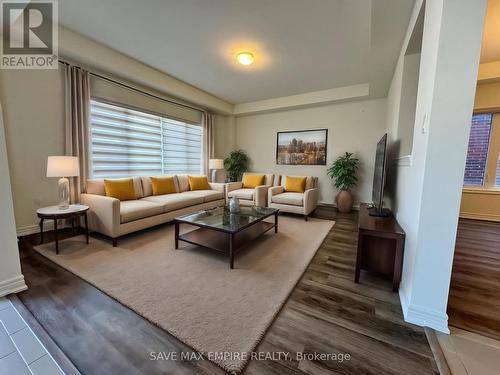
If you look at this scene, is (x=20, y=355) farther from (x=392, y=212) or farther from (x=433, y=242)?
(x=392, y=212)

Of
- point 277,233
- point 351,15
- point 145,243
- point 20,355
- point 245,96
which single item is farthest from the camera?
point 245,96

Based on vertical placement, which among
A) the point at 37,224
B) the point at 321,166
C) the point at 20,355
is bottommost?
the point at 20,355

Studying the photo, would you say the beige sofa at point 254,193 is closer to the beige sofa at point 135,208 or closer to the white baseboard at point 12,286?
the beige sofa at point 135,208

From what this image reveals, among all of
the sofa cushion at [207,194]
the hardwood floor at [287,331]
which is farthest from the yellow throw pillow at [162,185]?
the hardwood floor at [287,331]

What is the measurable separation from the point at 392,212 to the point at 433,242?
3.61 ft

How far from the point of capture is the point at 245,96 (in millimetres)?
4961

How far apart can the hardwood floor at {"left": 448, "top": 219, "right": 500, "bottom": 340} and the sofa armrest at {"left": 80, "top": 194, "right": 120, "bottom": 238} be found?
129 inches

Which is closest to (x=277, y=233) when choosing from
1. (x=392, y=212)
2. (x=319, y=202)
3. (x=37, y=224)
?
(x=392, y=212)

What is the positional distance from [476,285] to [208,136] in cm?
521

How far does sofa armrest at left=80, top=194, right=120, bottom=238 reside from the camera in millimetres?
2520

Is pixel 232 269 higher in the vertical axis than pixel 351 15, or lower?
lower

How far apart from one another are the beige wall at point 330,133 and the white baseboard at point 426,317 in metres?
3.58

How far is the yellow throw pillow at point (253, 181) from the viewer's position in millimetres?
4871

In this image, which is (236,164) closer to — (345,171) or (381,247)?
(345,171)
